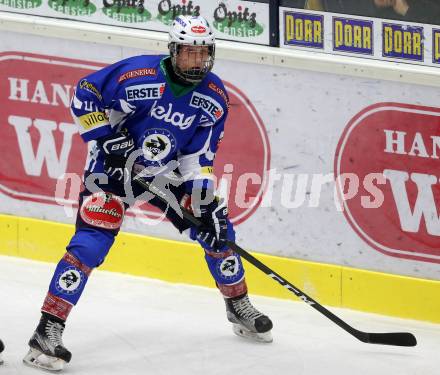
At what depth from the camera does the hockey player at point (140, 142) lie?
4.84m

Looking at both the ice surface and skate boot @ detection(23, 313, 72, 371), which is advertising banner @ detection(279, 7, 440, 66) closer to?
the ice surface

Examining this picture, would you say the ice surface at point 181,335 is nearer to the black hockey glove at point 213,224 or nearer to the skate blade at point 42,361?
the skate blade at point 42,361

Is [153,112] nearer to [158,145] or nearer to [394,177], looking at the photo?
[158,145]

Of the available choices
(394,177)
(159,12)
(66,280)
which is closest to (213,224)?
(66,280)

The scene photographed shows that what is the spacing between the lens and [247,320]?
537 centimetres

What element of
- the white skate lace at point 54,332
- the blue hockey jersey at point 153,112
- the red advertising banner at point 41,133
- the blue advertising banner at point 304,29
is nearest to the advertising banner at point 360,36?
the blue advertising banner at point 304,29

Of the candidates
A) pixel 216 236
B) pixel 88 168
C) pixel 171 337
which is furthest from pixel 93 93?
pixel 171 337

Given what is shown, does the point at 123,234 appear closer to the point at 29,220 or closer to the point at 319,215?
the point at 29,220

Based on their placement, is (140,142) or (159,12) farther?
(159,12)

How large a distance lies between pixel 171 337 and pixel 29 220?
4.47 feet

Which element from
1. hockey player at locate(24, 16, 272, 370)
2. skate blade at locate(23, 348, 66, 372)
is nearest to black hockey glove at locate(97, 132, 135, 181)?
hockey player at locate(24, 16, 272, 370)

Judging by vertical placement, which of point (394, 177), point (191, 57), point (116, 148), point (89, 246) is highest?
point (191, 57)

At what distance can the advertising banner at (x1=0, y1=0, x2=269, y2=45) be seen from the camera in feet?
19.7

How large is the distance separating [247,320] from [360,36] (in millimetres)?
1444
